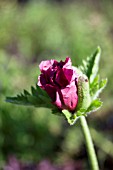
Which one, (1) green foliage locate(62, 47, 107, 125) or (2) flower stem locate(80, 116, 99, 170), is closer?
(1) green foliage locate(62, 47, 107, 125)

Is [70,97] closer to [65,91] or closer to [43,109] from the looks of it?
[65,91]

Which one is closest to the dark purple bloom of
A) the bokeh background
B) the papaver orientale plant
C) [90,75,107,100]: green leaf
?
the papaver orientale plant

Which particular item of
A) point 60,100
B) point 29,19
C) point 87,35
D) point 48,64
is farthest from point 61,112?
point 29,19

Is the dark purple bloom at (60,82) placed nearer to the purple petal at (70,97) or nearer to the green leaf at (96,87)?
the purple petal at (70,97)

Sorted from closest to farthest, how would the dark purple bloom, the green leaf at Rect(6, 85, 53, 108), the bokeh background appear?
the dark purple bloom < the green leaf at Rect(6, 85, 53, 108) < the bokeh background

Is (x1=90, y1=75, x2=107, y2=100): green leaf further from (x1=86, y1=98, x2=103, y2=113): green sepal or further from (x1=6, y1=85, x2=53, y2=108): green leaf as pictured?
(x1=6, y1=85, x2=53, y2=108): green leaf

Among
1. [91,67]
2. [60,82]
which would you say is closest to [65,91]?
[60,82]
